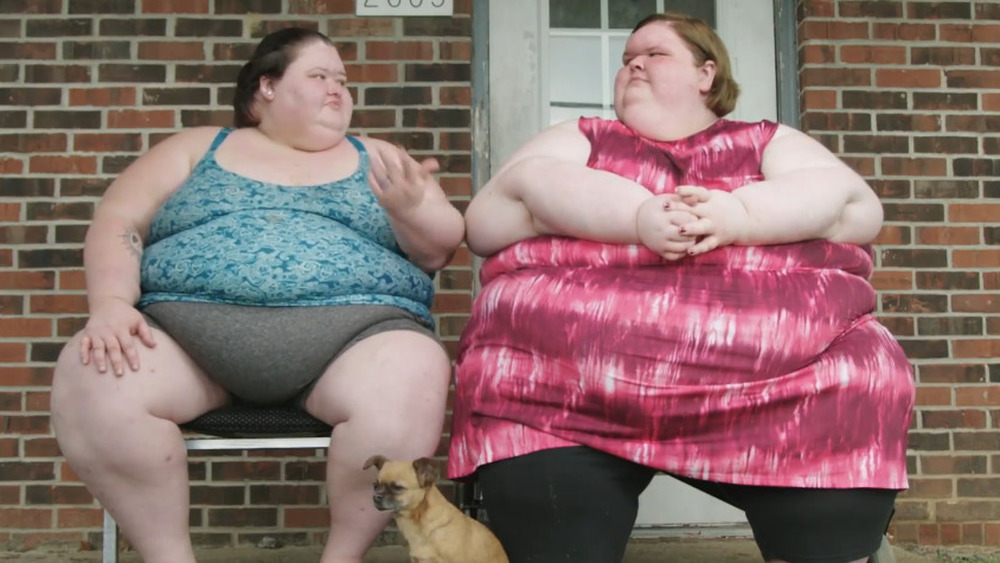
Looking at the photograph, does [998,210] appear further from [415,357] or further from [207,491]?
[207,491]

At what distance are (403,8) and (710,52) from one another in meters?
1.59

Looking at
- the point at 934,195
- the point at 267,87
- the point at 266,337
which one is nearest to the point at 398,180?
the point at 266,337

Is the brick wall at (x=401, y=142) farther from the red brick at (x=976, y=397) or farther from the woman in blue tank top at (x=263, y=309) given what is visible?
the woman in blue tank top at (x=263, y=309)

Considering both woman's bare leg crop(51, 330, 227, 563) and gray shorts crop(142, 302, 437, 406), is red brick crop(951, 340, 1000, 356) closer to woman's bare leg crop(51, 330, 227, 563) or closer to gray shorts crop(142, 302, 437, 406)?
gray shorts crop(142, 302, 437, 406)

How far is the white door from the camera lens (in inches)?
155

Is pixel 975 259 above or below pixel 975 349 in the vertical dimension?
above

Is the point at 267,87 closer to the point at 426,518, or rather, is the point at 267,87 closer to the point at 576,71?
the point at 426,518

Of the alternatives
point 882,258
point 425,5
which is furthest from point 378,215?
point 882,258

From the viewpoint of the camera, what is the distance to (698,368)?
205 centimetres

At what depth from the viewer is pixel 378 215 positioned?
2.48 meters

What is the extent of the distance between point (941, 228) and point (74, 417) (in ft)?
9.28

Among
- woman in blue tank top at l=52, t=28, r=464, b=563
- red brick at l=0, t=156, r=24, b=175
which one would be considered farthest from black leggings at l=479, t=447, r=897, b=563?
red brick at l=0, t=156, r=24, b=175

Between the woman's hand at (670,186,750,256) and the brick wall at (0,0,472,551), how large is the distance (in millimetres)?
1695

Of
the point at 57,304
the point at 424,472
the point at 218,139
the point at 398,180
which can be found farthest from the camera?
the point at 57,304
